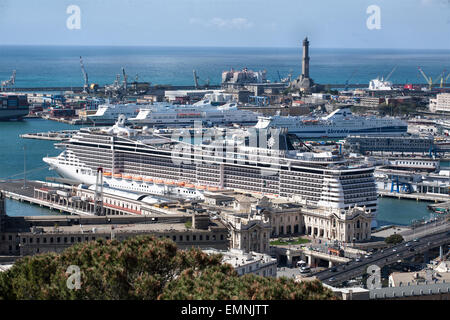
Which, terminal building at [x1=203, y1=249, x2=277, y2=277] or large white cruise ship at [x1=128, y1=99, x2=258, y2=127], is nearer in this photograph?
terminal building at [x1=203, y1=249, x2=277, y2=277]

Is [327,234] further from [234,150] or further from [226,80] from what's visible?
[226,80]

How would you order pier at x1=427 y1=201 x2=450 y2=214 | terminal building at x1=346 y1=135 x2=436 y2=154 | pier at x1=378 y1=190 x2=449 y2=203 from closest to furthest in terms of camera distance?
pier at x1=427 y1=201 x2=450 y2=214, pier at x1=378 y1=190 x2=449 y2=203, terminal building at x1=346 y1=135 x2=436 y2=154

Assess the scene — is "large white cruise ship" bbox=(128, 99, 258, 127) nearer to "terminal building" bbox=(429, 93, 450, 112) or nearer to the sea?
the sea

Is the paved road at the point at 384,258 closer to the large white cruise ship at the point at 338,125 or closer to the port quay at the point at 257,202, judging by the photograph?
the port quay at the point at 257,202

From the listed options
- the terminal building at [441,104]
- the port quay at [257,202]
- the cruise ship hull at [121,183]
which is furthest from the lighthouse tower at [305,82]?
the cruise ship hull at [121,183]

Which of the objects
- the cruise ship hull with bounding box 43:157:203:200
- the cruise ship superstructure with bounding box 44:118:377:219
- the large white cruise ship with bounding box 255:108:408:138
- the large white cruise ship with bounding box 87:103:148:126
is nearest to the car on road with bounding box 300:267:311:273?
the cruise ship superstructure with bounding box 44:118:377:219
